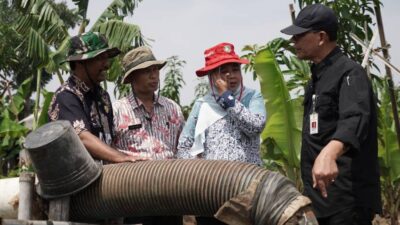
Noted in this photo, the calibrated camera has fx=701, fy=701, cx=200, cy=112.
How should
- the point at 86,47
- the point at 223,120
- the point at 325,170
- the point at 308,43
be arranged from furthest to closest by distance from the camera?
the point at 223,120 → the point at 86,47 → the point at 308,43 → the point at 325,170

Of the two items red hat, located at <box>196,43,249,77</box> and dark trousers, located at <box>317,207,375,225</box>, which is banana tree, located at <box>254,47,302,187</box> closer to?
red hat, located at <box>196,43,249,77</box>

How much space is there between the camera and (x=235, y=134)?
3.71 meters

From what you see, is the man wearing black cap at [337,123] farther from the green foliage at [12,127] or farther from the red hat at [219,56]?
the green foliage at [12,127]

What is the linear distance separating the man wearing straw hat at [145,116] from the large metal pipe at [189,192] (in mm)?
689

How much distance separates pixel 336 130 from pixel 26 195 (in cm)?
131

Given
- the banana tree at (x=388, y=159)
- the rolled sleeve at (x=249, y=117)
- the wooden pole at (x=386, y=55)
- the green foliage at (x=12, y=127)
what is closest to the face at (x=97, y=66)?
the rolled sleeve at (x=249, y=117)

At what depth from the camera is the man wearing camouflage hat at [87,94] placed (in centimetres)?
335

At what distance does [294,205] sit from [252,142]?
1.17 m

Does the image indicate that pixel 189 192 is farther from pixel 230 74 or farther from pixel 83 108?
pixel 230 74

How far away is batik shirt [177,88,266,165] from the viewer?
3.62m

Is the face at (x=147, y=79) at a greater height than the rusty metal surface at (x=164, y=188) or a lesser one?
greater

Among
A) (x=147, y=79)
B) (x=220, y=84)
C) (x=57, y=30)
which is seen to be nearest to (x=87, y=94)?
(x=147, y=79)

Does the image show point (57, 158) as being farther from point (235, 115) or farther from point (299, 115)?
point (299, 115)

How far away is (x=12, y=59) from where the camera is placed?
2461cm
